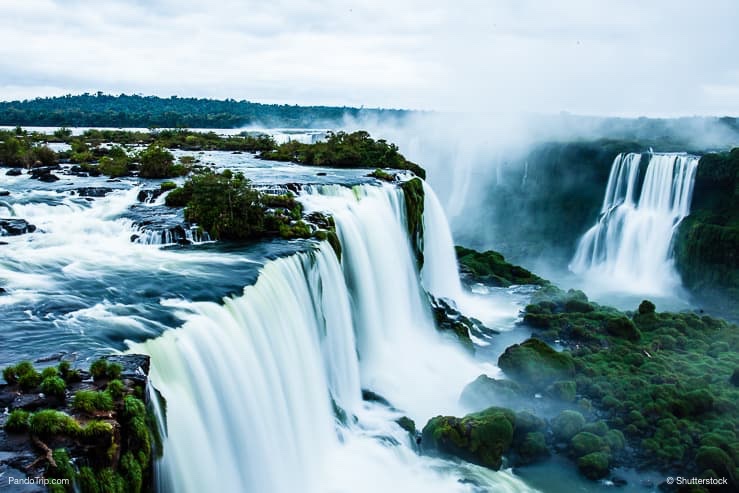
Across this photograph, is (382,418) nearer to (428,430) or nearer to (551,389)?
(428,430)

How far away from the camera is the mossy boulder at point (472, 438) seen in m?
16.2

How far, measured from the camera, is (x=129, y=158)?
3228cm

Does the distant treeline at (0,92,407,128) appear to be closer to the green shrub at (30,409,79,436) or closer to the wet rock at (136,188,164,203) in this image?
the wet rock at (136,188,164,203)

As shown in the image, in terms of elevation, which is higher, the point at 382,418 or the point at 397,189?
the point at 397,189

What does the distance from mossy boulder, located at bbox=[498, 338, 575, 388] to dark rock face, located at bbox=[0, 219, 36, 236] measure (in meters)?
18.2

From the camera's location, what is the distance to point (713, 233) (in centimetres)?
3928

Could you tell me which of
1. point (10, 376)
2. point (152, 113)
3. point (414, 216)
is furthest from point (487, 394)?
point (152, 113)

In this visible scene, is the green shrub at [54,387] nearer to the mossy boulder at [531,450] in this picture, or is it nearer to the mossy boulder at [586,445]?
the mossy boulder at [531,450]

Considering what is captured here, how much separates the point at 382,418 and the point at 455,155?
56.7 metres

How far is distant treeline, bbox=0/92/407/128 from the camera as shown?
90.3 meters

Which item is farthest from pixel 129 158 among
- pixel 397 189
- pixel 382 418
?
pixel 382 418

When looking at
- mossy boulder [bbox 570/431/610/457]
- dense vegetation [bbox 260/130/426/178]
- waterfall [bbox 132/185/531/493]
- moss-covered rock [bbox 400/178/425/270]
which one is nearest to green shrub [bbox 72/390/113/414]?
waterfall [bbox 132/185/531/493]

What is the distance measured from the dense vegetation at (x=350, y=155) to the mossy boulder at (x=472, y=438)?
2473 cm

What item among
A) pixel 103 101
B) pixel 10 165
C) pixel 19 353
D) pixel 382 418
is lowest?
pixel 382 418
